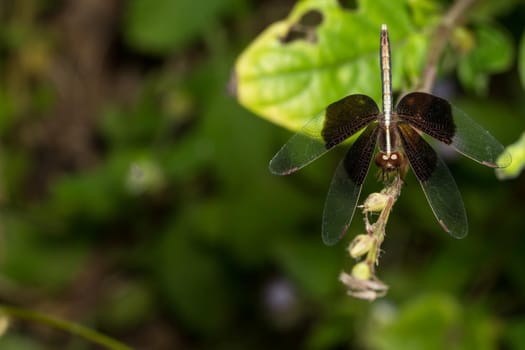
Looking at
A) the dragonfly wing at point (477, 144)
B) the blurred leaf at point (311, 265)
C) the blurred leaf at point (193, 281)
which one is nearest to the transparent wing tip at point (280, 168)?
the dragonfly wing at point (477, 144)

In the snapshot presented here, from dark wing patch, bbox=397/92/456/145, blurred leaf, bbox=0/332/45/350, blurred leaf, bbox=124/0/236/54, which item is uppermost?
blurred leaf, bbox=124/0/236/54

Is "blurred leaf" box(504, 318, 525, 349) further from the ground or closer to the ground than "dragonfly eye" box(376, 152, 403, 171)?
closer to the ground

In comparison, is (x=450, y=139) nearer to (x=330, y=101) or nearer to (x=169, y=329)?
(x=330, y=101)

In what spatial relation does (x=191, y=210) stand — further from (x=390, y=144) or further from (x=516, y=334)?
(x=390, y=144)

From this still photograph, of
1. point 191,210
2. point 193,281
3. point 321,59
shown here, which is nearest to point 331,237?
point 321,59

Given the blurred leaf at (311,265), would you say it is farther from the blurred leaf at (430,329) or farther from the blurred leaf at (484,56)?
the blurred leaf at (484,56)

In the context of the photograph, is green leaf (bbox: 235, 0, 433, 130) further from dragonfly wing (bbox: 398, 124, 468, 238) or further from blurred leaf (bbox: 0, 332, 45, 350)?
blurred leaf (bbox: 0, 332, 45, 350)

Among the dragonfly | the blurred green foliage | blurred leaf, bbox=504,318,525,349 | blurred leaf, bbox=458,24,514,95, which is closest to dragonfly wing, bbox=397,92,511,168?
the dragonfly
